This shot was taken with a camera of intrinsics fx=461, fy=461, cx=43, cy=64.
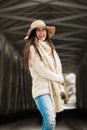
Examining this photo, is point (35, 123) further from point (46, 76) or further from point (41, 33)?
point (46, 76)

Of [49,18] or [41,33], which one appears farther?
[49,18]

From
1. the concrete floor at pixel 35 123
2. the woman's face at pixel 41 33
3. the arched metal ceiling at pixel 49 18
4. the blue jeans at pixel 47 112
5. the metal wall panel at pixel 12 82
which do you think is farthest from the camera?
the metal wall panel at pixel 12 82

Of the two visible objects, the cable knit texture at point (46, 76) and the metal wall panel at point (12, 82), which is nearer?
the cable knit texture at point (46, 76)

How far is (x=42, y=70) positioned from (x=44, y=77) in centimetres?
7

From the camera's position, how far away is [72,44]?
2795cm

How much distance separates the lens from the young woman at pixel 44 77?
13.9 feet

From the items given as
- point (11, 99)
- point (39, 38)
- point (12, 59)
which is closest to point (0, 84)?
point (11, 99)

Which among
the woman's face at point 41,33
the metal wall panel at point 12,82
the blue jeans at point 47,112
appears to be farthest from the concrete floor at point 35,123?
the blue jeans at point 47,112

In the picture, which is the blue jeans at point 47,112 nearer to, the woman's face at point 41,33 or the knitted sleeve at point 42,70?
the knitted sleeve at point 42,70

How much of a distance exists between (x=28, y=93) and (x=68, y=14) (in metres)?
15.7

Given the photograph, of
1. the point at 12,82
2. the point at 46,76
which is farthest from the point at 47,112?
the point at 12,82

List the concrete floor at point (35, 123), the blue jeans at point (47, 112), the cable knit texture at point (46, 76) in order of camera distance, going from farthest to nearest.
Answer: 1. the concrete floor at point (35, 123)
2. the cable knit texture at point (46, 76)
3. the blue jeans at point (47, 112)

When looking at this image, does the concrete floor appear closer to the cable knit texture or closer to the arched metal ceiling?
the arched metal ceiling

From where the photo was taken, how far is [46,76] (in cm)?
435
